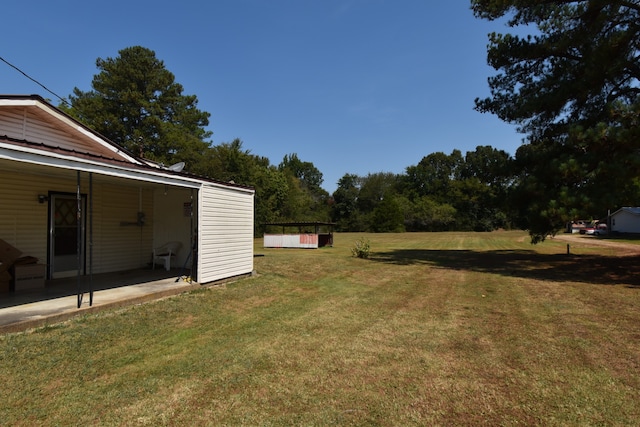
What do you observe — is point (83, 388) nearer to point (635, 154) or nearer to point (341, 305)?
point (341, 305)

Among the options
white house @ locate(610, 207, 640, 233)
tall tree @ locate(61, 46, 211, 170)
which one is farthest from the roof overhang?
white house @ locate(610, 207, 640, 233)

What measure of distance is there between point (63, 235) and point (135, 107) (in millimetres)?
28629

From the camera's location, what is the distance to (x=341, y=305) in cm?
684

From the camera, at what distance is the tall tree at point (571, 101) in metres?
10.5

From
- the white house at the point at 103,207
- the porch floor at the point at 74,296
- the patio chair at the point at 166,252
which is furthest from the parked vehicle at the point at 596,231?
the porch floor at the point at 74,296

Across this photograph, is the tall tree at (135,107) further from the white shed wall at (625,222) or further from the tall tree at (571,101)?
the white shed wall at (625,222)

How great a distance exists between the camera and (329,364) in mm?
3918

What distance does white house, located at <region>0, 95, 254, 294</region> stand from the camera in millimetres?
6781

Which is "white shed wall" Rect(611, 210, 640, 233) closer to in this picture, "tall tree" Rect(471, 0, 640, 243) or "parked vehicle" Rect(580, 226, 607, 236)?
"parked vehicle" Rect(580, 226, 607, 236)

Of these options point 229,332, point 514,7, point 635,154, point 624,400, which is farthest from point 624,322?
point 514,7

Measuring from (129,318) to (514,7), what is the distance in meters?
15.5

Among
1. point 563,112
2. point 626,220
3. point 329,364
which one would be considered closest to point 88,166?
point 329,364

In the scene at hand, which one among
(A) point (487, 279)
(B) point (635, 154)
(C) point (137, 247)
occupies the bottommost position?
(A) point (487, 279)

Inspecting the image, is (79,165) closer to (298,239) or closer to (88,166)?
(88,166)
